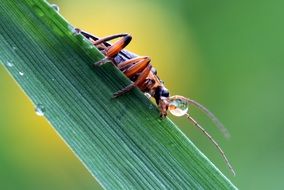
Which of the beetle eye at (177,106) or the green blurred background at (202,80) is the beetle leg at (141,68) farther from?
the green blurred background at (202,80)

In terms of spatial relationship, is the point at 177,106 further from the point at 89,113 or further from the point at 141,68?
the point at 89,113

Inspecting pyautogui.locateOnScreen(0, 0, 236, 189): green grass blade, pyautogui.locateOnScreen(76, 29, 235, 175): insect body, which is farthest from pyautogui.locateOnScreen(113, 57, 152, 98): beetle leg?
pyautogui.locateOnScreen(0, 0, 236, 189): green grass blade

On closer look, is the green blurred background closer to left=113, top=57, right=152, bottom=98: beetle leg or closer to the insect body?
the insect body

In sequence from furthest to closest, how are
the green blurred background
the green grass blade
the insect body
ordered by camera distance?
the green blurred background → the insect body → the green grass blade

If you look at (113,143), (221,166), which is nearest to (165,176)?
(113,143)

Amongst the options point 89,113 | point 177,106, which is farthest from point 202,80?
point 89,113

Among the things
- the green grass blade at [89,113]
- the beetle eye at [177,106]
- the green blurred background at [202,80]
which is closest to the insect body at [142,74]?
the beetle eye at [177,106]
